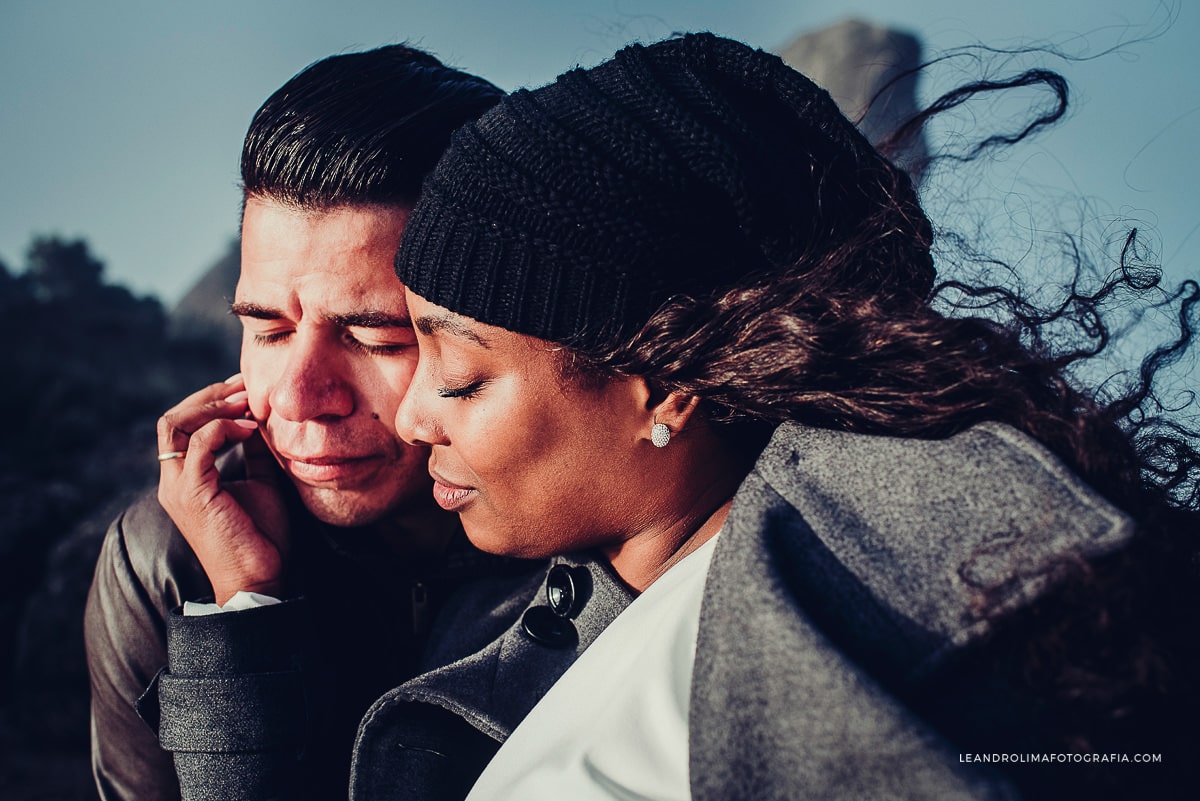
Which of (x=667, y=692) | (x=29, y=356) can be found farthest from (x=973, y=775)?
(x=29, y=356)

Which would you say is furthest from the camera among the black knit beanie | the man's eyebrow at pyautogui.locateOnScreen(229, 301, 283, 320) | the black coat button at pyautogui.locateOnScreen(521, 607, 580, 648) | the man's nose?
the man's eyebrow at pyautogui.locateOnScreen(229, 301, 283, 320)

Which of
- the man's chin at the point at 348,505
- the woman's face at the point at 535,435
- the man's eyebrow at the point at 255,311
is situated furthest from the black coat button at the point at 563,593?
the man's eyebrow at the point at 255,311

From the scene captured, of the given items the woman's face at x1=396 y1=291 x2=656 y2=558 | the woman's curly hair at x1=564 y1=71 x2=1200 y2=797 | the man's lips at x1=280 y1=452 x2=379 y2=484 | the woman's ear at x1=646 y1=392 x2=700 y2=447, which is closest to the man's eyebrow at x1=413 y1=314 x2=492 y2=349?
the woman's face at x1=396 y1=291 x2=656 y2=558

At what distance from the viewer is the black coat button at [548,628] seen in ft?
7.36

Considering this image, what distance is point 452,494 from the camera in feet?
6.96

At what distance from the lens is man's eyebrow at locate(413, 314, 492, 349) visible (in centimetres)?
194

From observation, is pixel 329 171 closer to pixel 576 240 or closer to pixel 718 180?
pixel 576 240

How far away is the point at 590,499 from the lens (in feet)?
6.45

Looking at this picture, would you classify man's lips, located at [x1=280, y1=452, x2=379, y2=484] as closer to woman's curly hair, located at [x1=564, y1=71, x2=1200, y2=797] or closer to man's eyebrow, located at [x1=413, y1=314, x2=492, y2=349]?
man's eyebrow, located at [x1=413, y1=314, x2=492, y2=349]

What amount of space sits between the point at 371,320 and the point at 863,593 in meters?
1.67

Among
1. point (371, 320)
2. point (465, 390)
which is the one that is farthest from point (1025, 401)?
point (371, 320)

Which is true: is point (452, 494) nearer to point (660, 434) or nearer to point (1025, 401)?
point (660, 434)

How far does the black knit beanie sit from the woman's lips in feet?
1.52

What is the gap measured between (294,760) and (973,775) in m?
1.97
